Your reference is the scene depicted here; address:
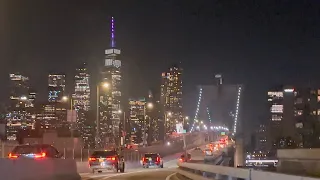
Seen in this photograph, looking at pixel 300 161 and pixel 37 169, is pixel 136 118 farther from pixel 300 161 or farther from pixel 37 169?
pixel 300 161

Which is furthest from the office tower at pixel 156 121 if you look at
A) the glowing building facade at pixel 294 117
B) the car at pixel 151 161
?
the car at pixel 151 161

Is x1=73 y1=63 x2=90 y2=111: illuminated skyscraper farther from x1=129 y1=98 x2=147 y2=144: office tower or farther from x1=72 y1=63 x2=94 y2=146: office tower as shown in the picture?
x1=129 y1=98 x2=147 y2=144: office tower

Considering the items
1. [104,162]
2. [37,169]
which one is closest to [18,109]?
[104,162]

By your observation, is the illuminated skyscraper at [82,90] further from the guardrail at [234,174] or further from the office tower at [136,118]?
the guardrail at [234,174]

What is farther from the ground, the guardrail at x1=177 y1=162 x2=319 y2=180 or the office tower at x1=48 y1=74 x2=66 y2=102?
the office tower at x1=48 y1=74 x2=66 y2=102

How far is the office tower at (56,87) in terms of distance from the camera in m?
107

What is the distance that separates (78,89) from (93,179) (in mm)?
94297

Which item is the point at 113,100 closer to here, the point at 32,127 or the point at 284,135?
the point at 32,127

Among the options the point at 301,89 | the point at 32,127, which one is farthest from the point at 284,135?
the point at 32,127

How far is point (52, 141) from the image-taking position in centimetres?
5703

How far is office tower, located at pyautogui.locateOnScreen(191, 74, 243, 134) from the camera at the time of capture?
92.3 metres

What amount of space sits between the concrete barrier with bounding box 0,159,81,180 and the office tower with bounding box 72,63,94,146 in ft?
312

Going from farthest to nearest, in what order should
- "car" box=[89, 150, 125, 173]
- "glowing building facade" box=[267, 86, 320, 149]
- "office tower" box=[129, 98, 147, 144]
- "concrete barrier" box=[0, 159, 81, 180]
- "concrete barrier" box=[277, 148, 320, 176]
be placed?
"office tower" box=[129, 98, 147, 144] < "glowing building facade" box=[267, 86, 320, 149] < "car" box=[89, 150, 125, 173] < "concrete barrier" box=[0, 159, 81, 180] < "concrete barrier" box=[277, 148, 320, 176]

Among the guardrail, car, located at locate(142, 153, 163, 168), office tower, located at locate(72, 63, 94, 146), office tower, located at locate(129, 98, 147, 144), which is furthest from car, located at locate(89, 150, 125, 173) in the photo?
office tower, located at locate(129, 98, 147, 144)
